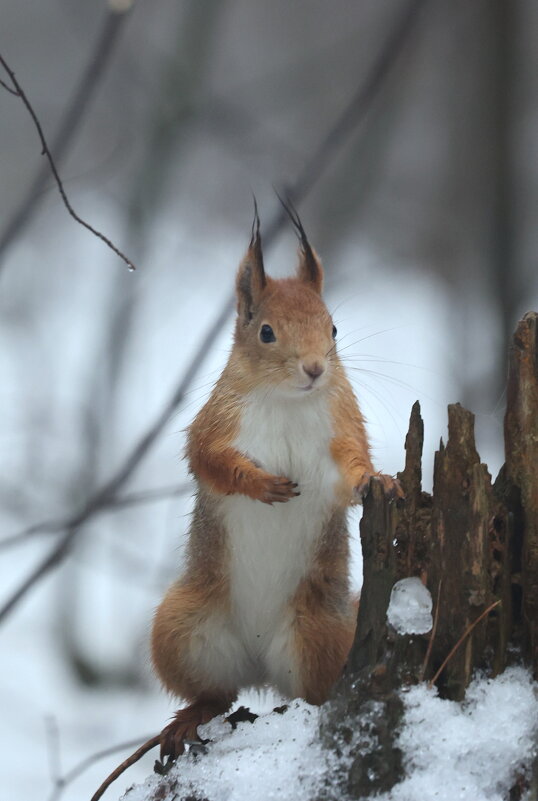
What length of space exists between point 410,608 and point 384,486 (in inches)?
6.2

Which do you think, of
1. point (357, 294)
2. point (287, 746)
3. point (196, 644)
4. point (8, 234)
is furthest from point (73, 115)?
point (357, 294)

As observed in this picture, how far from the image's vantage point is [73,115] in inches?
71.9

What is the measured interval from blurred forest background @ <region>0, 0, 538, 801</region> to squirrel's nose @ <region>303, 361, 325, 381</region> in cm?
142

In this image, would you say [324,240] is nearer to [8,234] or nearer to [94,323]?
[94,323]

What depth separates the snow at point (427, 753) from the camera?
1.17 metres

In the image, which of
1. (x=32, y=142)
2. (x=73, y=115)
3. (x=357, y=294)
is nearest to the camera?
(x=73, y=115)

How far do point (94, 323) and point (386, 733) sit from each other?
2.31m

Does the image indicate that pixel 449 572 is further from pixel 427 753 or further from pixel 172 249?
pixel 172 249

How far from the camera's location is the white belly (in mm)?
1571

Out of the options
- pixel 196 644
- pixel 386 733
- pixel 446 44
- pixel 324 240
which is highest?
pixel 446 44

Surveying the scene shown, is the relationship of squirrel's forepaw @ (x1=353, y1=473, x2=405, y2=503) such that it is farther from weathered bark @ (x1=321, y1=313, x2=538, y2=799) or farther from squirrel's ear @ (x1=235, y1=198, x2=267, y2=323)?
squirrel's ear @ (x1=235, y1=198, x2=267, y2=323)

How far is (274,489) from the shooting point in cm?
149

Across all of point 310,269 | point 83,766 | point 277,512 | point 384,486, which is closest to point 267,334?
point 310,269

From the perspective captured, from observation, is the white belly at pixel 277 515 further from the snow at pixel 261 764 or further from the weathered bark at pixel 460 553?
the weathered bark at pixel 460 553
